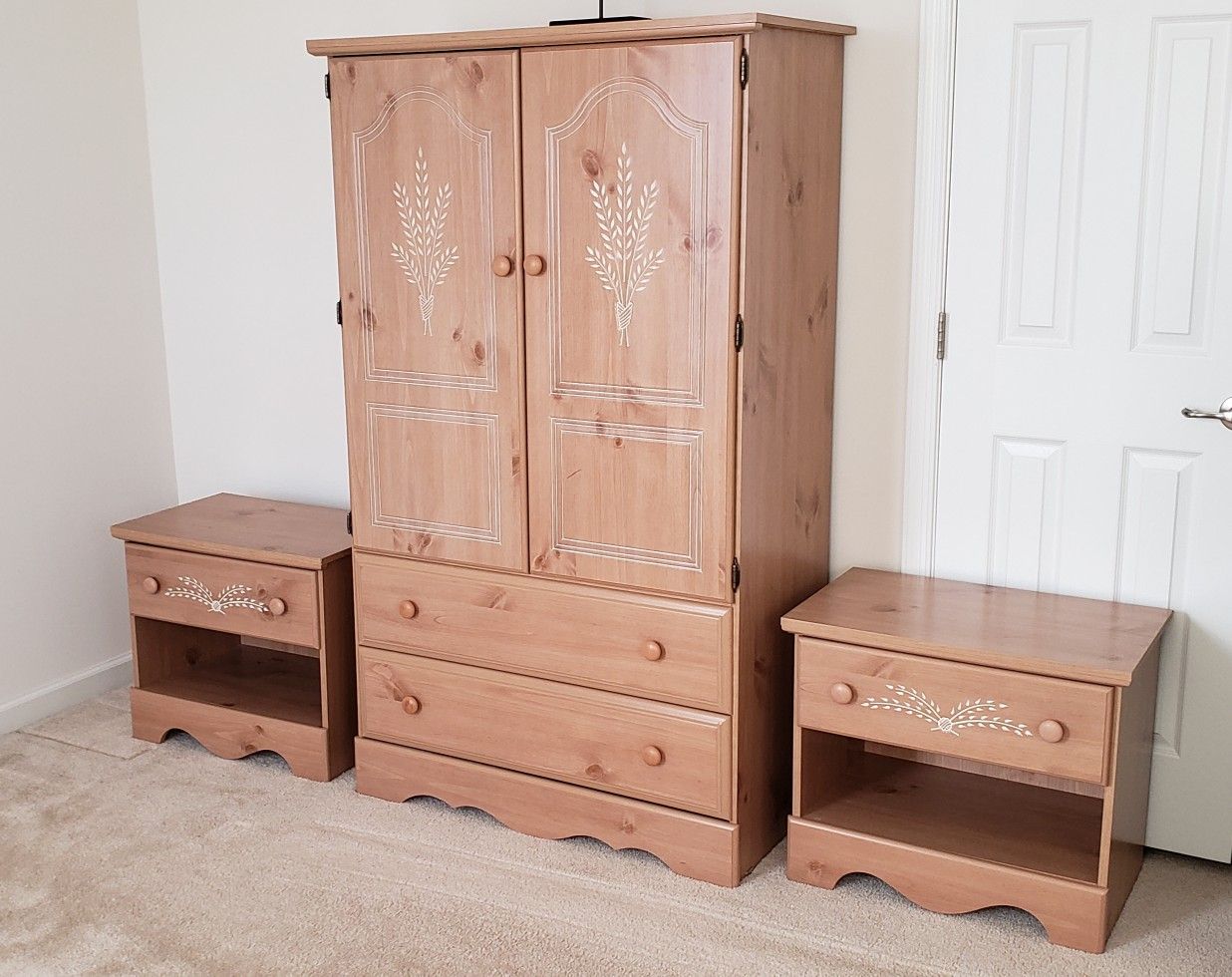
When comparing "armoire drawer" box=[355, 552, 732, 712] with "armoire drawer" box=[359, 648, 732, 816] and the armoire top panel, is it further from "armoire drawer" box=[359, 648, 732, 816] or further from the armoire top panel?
the armoire top panel

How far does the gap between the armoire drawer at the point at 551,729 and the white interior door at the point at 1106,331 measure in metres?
0.70

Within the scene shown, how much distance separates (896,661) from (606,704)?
597 millimetres

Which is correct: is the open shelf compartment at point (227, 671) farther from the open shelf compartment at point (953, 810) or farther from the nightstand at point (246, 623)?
the open shelf compartment at point (953, 810)

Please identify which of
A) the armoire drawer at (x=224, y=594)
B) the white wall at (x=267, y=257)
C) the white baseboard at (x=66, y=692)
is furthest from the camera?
the white baseboard at (x=66, y=692)

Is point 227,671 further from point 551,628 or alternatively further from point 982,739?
point 982,739

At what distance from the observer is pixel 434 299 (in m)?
2.67

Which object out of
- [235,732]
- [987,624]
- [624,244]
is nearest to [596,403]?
[624,244]

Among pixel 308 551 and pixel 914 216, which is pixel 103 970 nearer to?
pixel 308 551

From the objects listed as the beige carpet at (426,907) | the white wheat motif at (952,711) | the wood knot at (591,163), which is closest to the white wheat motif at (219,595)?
the beige carpet at (426,907)

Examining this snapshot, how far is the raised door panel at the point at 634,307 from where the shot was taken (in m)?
2.33

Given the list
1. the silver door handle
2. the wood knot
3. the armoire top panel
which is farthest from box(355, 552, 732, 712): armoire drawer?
the armoire top panel

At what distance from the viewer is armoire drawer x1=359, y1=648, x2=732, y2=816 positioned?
8.43 feet

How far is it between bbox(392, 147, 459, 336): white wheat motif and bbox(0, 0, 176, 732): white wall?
120cm

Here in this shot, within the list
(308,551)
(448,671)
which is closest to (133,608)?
(308,551)
